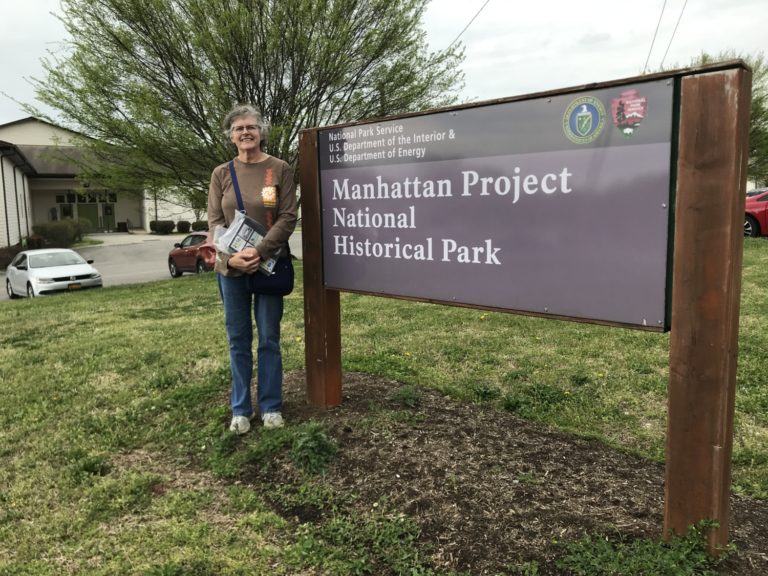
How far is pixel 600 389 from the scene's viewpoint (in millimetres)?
4332

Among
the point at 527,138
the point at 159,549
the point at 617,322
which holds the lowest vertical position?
the point at 159,549

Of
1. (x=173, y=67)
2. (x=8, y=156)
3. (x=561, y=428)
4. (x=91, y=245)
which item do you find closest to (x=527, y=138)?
(x=561, y=428)

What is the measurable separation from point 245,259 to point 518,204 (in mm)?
1520

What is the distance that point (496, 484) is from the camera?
286cm

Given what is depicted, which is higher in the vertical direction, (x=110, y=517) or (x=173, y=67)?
(x=173, y=67)

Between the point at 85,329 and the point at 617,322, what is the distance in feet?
21.6

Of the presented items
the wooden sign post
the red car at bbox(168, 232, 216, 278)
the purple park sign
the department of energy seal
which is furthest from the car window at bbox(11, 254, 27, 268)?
the wooden sign post

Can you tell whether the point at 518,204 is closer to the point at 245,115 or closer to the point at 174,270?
the point at 245,115

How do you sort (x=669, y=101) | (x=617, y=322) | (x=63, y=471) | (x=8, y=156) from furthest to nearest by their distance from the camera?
1. (x=8, y=156)
2. (x=63, y=471)
3. (x=617, y=322)
4. (x=669, y=101)

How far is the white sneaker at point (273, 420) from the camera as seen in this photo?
3.63 m

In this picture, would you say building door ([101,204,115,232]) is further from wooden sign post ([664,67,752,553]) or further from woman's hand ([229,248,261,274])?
wooden sign post ([664,67,752,553])

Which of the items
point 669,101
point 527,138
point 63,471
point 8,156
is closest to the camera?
point 669,101

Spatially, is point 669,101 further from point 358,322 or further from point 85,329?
point 85,329

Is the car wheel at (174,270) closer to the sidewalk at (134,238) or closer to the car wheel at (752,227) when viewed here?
the sidewalk at (134,238)
